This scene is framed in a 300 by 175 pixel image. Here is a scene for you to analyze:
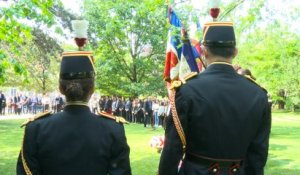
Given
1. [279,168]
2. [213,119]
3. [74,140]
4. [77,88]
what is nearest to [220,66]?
[213,119]

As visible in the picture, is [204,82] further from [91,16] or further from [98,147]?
[91,16]

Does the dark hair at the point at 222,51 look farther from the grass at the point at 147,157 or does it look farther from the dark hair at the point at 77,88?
the grass at the point at 147,157

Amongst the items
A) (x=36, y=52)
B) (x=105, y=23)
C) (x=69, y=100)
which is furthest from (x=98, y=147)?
(x=105, y=23)

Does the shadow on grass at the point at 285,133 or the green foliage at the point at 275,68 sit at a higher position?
the green foliage at the point at 275,68

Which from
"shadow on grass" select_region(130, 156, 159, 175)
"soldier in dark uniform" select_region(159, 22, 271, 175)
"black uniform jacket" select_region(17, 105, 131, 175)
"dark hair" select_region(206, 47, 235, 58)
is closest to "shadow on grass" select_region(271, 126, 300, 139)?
"shadow on grass" select_region(130, 156, 159, 175)

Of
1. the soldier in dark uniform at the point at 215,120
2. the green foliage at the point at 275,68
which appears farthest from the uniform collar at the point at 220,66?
the green foliage at the point at 275,68

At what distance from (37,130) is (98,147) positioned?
0.47m

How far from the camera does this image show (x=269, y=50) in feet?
164

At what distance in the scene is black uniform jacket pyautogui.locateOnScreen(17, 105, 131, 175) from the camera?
358 cm

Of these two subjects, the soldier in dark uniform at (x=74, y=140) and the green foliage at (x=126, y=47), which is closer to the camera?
the soldier in dark uniform at (x=74, y=140)

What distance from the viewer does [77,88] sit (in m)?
3.56

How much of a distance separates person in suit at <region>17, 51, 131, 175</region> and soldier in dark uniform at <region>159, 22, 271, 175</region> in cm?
41

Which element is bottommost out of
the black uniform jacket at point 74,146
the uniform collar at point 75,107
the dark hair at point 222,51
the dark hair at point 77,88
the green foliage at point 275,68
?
the black uniform jacket at point 74,146

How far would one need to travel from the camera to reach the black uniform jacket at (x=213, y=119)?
3670 mm
